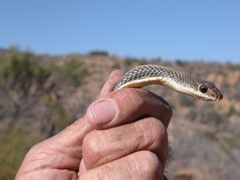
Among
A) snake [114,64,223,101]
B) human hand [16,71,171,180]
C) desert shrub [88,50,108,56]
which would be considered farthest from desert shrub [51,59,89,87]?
desert shrub [88,50,108,56]

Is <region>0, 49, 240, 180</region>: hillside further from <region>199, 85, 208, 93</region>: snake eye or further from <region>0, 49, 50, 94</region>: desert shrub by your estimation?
<region>199, 85, 208, 93</region>: snake eye

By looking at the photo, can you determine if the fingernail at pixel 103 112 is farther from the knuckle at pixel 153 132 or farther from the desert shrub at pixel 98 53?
the desert shrub at pixel 98 53

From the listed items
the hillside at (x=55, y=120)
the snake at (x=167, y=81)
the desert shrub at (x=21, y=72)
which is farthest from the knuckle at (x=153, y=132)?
the desert shrub at (x=21, y=72)

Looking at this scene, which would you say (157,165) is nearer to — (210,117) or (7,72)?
(7,72)

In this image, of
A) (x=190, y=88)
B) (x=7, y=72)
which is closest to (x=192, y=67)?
(x=7, y=72)

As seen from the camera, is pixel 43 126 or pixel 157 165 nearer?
pixel 157 165
